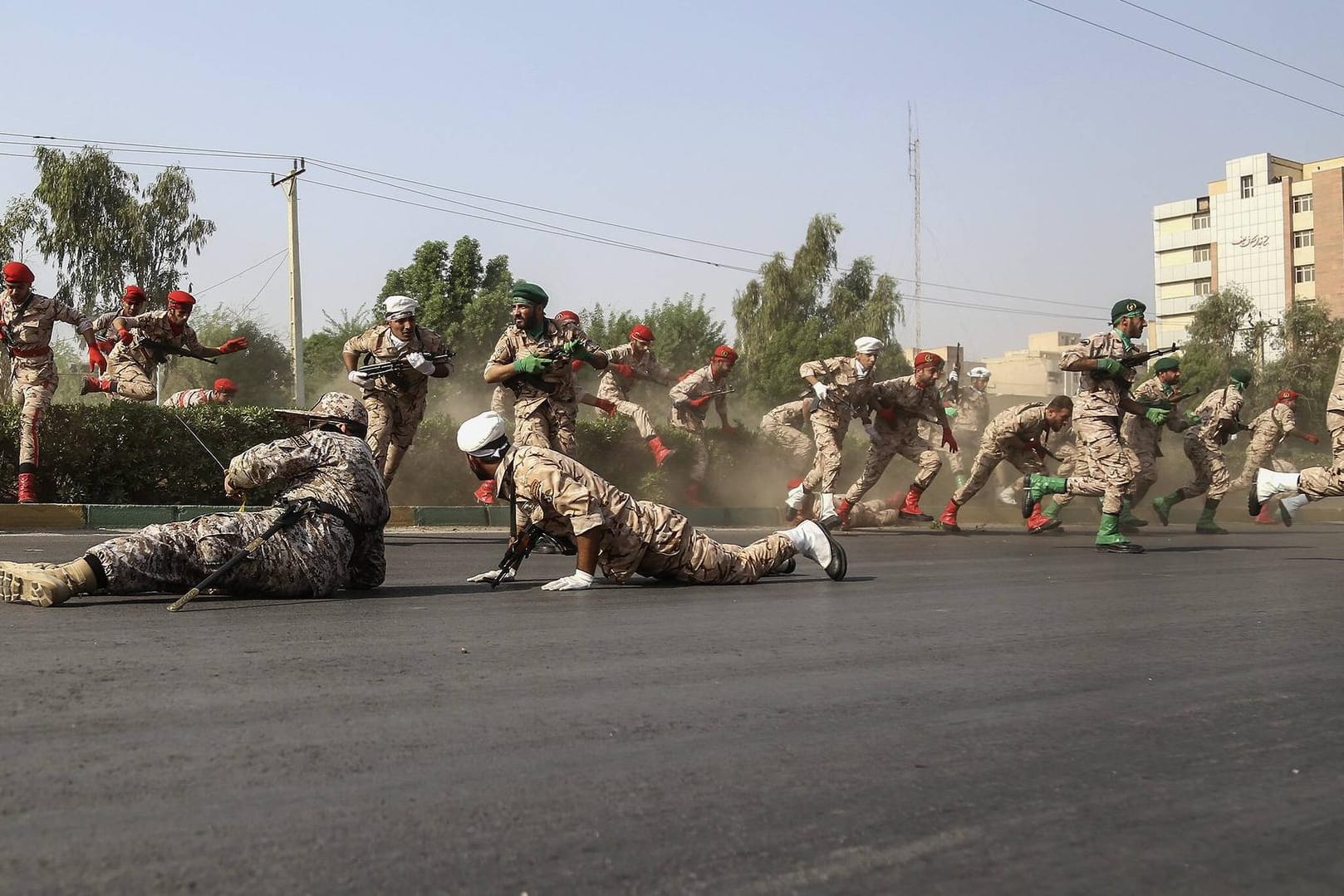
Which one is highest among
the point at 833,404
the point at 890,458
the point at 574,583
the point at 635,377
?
the point at 635,377

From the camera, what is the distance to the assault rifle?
10922 millimetres

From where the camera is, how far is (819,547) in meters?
8.12

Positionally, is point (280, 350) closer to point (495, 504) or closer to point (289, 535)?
point (495, 504)

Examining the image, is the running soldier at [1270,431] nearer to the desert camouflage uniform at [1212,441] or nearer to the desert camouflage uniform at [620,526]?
the desert camouflage uniform at [1212,441]

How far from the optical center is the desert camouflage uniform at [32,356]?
11742mm

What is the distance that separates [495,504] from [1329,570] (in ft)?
27.1

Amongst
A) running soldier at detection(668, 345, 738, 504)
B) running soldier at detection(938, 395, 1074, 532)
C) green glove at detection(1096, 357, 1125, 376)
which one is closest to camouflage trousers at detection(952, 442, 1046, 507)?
running soldier at detection(938, 395, 1074, 532)

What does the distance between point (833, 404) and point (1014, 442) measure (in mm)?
2555

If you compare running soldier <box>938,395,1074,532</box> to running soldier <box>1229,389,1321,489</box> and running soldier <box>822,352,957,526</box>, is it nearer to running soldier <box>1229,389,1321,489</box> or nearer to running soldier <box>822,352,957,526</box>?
running soldier <box>822,352,957,526</box>

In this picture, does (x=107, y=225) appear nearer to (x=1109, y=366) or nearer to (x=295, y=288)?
(x=295, y=288)

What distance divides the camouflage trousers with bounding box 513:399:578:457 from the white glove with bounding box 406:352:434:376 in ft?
3.24

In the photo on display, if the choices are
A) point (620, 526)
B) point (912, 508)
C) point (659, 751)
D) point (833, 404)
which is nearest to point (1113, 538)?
point (833, 404)

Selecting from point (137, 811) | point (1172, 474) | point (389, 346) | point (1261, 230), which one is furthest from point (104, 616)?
point (1261, 230)

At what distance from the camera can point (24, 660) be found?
459cm
